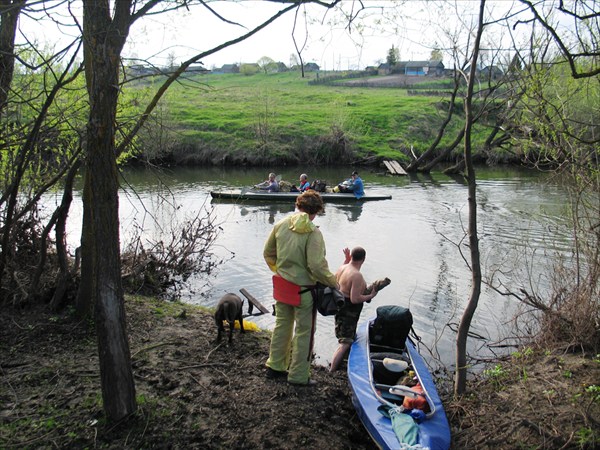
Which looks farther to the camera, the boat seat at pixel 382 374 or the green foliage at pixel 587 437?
the boat seat at pixel 382 374

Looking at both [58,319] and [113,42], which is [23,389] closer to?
[58,319]

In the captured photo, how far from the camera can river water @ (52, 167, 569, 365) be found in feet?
30.1

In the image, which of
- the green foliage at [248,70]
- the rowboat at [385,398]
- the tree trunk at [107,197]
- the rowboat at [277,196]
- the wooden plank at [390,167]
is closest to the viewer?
the tree trunk at [107,197]

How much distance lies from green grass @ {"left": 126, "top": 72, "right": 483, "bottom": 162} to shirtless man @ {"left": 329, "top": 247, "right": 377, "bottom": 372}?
89.8ft

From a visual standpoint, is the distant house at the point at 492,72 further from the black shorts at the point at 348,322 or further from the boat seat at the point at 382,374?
the boat seat at the point at 382,374

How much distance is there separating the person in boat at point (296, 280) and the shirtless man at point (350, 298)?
1008mm

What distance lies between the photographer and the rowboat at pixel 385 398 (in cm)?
468

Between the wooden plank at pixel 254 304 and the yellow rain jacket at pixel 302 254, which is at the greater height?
the yellow rain jacket at pixel 302 254

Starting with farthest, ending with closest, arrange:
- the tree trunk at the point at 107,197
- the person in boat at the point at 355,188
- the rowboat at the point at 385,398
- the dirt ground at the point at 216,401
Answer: the person in boat at the point at 355,188, the rowboat at the point at 385,398, the dirt ground at the point at 216,401, the tree trunk at the point at 107,197

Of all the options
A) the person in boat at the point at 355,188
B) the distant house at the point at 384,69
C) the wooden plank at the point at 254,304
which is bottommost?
the wooden plank at the point at 254,304

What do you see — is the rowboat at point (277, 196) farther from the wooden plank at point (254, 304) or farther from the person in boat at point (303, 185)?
the wooden plank at point (254, 304)

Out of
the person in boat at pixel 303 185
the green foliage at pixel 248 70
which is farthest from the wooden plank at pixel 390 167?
the green foliage at pixel 248 70

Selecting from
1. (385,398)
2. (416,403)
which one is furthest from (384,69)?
(416,403)

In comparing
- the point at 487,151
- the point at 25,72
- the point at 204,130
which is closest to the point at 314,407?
the point at 25,72
